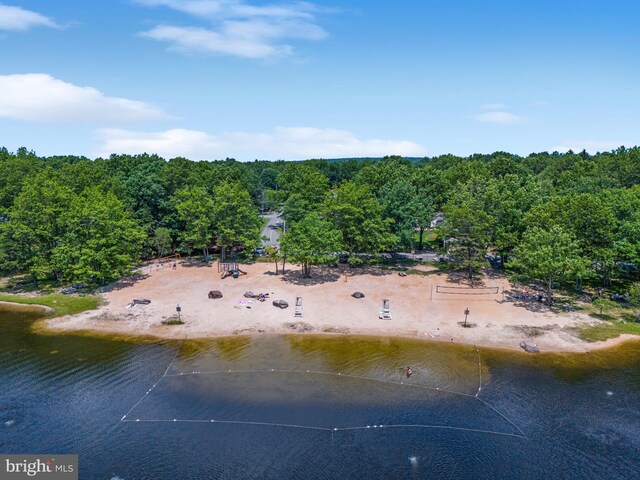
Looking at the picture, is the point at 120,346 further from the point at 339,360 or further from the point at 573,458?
the point at 573,458

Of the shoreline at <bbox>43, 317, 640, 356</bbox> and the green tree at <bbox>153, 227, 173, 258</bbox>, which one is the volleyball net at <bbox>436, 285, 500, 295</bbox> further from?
the green tree at <bbox>153, 227, 173, 258</bbox>

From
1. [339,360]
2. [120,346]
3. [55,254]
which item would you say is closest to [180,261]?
[55,254]

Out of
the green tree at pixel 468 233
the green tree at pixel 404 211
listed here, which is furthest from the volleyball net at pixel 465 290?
the green tree at pixel 404 211

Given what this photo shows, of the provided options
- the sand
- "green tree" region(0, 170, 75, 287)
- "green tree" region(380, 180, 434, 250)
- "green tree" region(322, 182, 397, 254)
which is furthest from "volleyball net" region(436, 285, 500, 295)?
"green tree" region(0, 170, 75, 287)

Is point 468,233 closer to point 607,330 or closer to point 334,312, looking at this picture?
point 607,330

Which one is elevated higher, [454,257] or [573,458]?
[454,257]

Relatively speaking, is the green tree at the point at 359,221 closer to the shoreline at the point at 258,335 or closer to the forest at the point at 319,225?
the forest at the point at 319,225

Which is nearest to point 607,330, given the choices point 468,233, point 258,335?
point 468,233
